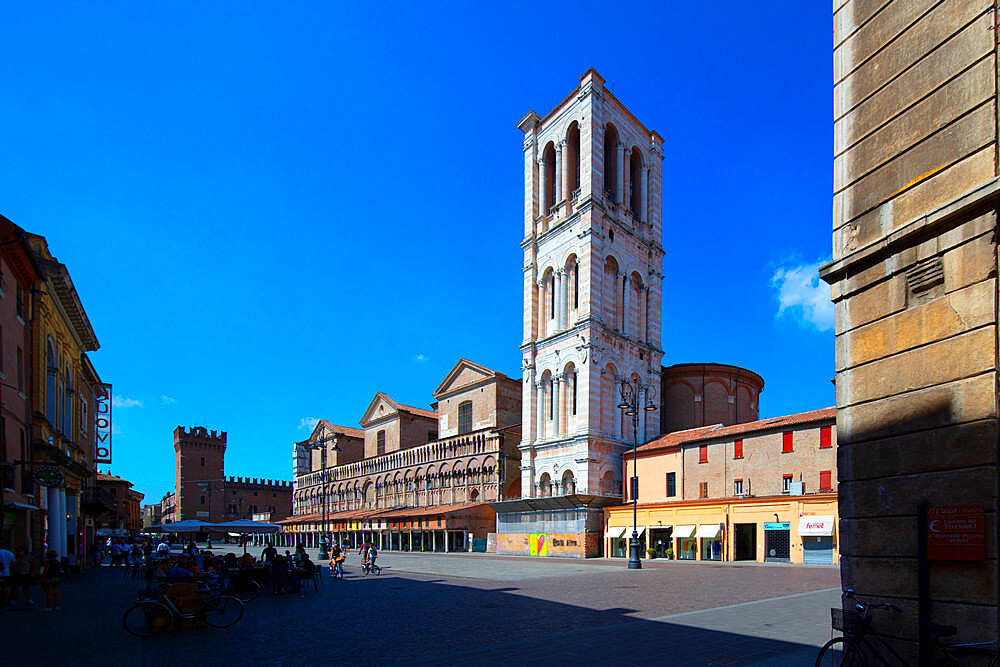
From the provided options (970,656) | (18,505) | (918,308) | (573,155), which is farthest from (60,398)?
(573,155)

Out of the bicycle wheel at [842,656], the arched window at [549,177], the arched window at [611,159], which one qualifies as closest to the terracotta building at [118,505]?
the arched window at [549,177]

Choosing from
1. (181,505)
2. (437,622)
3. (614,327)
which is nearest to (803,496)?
(614,327)

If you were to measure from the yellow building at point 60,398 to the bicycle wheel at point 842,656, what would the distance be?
23.6 metres

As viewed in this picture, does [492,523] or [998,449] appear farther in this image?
[492,523]

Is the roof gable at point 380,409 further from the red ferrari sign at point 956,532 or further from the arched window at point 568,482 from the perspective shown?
the red ferrari sign at point 956,532

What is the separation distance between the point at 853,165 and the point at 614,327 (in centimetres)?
4517

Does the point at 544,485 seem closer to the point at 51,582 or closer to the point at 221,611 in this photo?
the point at 51,582

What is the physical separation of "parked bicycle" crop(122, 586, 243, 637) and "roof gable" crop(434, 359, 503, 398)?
52357mm

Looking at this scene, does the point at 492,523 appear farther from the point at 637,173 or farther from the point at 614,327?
the point at 637,173

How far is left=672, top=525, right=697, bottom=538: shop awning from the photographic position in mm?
40719

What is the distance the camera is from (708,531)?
3972 centimetres

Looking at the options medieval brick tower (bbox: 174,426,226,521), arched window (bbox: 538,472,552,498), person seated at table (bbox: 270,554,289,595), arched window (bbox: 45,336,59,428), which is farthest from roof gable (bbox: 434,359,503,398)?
medieval brick tower (bbox: 174,426,226,521)

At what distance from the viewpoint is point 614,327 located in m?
53.7

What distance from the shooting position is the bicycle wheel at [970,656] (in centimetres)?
639
